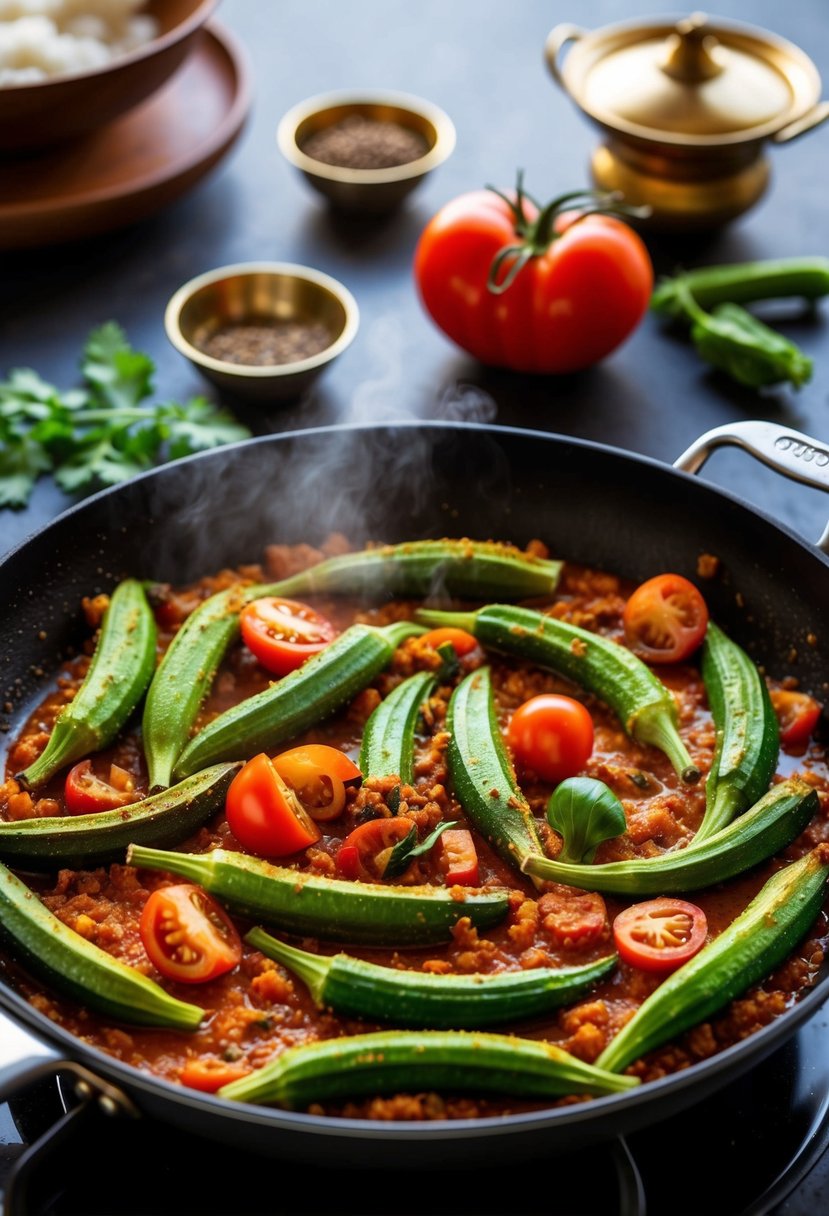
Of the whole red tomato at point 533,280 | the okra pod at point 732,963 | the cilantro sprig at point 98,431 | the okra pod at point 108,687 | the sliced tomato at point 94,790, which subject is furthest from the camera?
the whole red tomato at point 533,280

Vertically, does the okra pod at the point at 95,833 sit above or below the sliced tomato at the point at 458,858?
above

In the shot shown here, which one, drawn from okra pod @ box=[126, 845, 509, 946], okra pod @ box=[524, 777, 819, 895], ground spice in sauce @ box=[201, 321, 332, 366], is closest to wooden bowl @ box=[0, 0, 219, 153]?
ground spice in sauce @ box=[201, 321, 332, 366]

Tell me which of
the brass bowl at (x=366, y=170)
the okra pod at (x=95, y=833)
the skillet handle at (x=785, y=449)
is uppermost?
the brass bowl at (x=366, y=170)

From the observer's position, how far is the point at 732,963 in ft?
8.30

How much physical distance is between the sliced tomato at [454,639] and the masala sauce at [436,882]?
0.03 metres

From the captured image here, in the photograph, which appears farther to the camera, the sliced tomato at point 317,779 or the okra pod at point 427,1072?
the sliced tomato at point 317,779

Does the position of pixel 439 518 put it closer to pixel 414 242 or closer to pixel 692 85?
pixel 414 242

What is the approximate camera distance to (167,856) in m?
2.69

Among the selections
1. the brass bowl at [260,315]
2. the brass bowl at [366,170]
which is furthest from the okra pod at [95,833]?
the brass bowl at [366,170]

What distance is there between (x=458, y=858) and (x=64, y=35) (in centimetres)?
374

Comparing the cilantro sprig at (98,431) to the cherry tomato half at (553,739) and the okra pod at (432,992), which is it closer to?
the cherry tomato half at (553,739)

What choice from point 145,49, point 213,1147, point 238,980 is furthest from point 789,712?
point 145,49

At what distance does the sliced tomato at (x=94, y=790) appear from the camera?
9.64 feet

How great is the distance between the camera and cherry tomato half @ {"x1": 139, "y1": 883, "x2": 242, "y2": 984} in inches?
101
